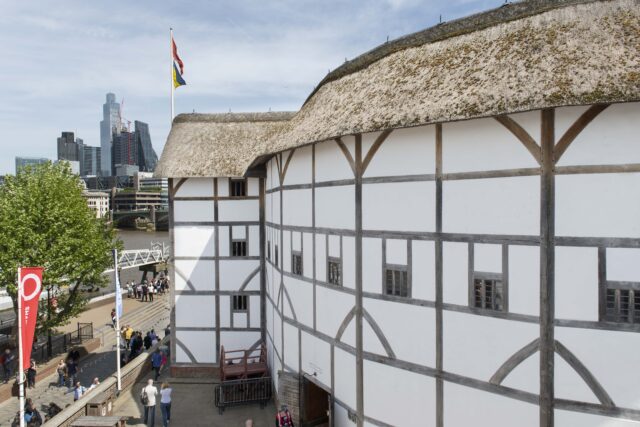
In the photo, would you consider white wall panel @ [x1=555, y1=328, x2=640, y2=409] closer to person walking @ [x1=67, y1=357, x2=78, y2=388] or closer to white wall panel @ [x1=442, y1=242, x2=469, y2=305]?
white wall panel @ [x1=442, y1=242, x2=469, y2=305]

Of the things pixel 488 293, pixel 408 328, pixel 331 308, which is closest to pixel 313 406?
pixel 331 308

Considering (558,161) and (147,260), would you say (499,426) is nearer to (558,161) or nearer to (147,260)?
(558,161)

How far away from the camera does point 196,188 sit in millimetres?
18047

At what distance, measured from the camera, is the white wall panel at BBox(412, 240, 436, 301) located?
28.2ft

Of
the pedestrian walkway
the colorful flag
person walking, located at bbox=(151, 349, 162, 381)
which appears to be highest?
the colorful flag

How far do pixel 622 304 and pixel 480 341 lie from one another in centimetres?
226

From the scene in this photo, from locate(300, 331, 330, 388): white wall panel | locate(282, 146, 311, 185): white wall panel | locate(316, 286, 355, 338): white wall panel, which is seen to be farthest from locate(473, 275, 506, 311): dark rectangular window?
locate(282, 146, 311, 185): white wall panel

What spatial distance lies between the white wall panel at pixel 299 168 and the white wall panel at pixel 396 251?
342 cm

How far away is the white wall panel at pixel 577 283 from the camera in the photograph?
273 inches

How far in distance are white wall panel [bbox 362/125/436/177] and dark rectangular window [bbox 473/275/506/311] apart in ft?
7.26

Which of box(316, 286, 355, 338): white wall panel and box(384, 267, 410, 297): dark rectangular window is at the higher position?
box(384, 267, 410, 297): dark rectangular window

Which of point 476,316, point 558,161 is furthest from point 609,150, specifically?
point 476,316

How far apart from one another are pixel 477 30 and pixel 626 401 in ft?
22.1

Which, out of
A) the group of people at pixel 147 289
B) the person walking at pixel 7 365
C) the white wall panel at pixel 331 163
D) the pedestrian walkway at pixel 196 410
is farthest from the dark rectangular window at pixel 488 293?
the group of people at pixel 147 289
